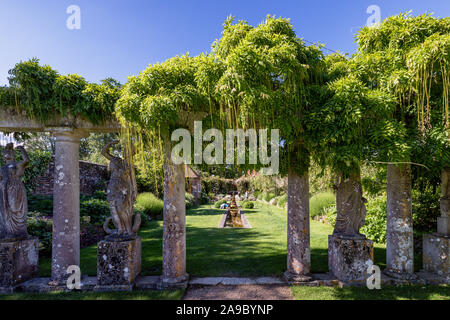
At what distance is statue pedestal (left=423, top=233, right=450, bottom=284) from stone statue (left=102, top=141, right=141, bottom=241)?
586cm

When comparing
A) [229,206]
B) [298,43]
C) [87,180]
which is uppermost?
[298,43]

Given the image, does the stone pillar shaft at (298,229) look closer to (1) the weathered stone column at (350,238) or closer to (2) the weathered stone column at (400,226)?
(1) the weathered stone column at (350,238)

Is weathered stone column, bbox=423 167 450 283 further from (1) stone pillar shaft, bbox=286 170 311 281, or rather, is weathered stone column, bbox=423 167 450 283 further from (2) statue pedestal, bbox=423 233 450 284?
(1) stone pillar shaft, bbox=286 170 311 281

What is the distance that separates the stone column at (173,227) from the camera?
4.52 meters

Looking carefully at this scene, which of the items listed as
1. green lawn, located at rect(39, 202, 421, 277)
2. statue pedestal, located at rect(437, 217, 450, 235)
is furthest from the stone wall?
statue pedestal, located at rect(437, 217, 450, 235)

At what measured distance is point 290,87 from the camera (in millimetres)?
3838

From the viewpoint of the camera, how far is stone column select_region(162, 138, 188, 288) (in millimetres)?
4516

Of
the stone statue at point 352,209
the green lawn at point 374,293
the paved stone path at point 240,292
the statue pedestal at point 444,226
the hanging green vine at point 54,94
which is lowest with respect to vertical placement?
the paved stone path at point 240,292

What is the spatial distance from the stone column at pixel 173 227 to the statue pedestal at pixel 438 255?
16.1 ft

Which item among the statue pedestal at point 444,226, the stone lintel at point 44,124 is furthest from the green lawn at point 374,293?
the stone lintel at point 44,124

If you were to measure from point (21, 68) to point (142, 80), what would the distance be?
2211mm

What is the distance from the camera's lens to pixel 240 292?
168 inches
